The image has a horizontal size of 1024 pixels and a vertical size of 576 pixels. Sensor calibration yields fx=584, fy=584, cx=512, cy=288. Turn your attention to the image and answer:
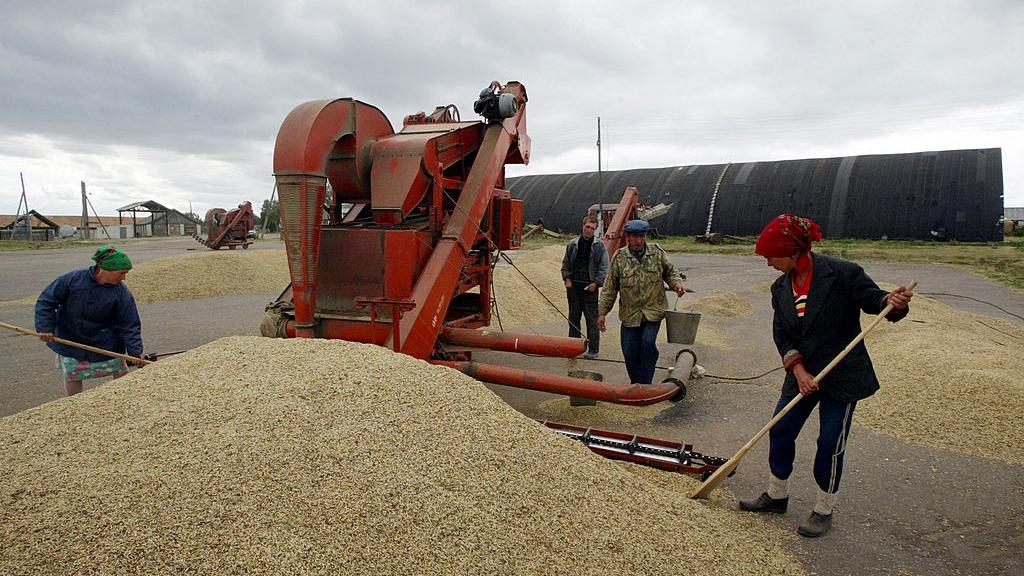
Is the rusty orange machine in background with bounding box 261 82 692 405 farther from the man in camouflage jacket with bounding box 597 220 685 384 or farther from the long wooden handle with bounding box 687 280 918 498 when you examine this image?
the long wooden handle with bounding box 687 280 918 498

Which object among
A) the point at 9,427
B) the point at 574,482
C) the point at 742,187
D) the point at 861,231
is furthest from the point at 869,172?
the point at 9,427

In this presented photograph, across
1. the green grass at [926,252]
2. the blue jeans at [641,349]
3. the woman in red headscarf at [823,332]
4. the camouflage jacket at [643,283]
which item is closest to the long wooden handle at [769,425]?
the woman in red headscarf at [823,332]

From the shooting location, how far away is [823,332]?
260cm

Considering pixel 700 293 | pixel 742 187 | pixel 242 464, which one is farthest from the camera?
pixel 742 187

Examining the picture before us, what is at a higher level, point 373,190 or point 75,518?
point 373,190

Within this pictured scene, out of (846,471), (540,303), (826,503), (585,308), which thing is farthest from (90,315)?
(540,303)

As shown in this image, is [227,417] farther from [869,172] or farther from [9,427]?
[869,172]

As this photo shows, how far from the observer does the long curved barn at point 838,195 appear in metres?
18.0

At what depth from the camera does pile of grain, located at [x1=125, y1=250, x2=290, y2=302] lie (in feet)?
33.6

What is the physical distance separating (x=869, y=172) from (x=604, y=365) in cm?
1848

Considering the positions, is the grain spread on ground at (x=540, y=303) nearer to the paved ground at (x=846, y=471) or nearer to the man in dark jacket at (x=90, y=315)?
the paved ground at (x=846, y=471)

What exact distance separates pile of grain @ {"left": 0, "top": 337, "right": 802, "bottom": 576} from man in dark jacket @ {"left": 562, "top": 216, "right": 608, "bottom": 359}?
323cm

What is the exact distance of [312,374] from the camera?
251cm

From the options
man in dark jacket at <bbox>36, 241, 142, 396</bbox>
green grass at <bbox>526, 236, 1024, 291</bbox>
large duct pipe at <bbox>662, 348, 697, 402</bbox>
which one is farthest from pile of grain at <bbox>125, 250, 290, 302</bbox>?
green grass at <bbox>526, 236, 1024, 291</bbox>
